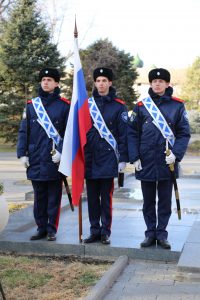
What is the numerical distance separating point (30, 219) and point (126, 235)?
141cm

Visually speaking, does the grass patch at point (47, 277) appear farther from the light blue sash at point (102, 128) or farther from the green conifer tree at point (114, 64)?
the green conifer tree at point (114, 64)

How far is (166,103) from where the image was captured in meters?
5.24

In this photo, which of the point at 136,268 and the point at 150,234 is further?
the point at 150,234

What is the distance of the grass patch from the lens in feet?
13.2

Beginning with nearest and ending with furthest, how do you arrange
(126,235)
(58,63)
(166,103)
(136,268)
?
(136,268) < (166,103) < (126,235) < (58,63)

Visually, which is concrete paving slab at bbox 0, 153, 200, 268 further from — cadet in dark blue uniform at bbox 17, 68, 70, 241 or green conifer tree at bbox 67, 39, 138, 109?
green conifer tree at bbox 67, 39, 138, 109

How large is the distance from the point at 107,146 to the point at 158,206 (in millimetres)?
884

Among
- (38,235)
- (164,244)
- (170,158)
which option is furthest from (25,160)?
(164,244)

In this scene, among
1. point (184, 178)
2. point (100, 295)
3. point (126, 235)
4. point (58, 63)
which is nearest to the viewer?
point (100, 295)

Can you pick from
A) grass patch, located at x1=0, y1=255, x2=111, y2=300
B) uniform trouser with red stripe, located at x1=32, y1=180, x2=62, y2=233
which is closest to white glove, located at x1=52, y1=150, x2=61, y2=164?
uniform trouser with red stripe, located at x1=32, y1=180, x2=62, y2=233

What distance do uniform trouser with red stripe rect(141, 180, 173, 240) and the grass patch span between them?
68 centimetres

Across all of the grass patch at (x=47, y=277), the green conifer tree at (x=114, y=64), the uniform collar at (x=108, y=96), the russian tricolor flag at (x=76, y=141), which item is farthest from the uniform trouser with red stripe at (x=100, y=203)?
the green conifer tree at (x=114, y=64)

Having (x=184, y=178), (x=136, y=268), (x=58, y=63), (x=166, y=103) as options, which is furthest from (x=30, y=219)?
(x=58, y=63)

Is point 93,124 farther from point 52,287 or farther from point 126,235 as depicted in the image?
point 52,287
